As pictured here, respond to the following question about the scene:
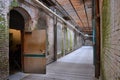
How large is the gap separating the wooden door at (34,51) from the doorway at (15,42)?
43cm

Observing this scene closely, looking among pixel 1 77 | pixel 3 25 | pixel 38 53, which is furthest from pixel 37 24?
pixel 1 77

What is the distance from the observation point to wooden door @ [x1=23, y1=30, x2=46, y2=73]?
18.9ft

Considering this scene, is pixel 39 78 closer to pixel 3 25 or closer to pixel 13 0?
pixel 3 25

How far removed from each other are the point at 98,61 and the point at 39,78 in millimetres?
2202

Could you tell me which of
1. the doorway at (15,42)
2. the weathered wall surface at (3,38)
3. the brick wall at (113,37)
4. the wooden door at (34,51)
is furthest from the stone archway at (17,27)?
the brick wall at (113,37)

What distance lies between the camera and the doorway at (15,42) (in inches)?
219

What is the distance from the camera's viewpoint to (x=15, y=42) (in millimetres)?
7789

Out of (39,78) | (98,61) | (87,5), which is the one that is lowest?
(39,78)

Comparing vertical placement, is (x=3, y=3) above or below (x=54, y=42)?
above

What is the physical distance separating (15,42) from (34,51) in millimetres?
2394

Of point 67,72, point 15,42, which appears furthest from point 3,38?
point 15,42

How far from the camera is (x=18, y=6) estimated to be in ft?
16.3

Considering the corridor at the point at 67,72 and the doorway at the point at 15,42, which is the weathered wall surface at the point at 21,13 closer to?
the doorway at the point at 15,42

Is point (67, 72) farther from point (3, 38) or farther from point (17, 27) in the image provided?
point (3, 38)
